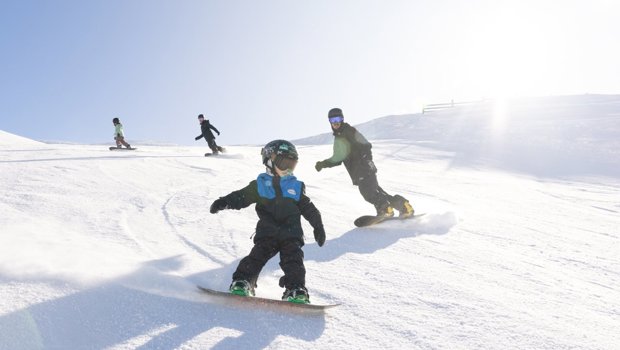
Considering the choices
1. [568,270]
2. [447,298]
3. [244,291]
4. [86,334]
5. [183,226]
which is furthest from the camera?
[183,226]

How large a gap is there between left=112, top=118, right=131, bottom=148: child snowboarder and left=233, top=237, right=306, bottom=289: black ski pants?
14796 mm

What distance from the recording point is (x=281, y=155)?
3.86m

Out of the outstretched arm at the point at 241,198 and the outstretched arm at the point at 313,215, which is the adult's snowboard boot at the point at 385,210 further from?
the outstretched arm at the point at 241,198

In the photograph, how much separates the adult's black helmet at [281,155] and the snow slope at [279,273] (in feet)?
3.35

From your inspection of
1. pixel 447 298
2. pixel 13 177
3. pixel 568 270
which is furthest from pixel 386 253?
pixel 13 177

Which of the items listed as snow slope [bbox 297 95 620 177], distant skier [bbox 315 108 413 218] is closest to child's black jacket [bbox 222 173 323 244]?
distant skier [bbox 315 108 413 218]

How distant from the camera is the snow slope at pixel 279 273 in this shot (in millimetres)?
2824

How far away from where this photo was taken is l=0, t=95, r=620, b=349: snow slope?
2824 mm

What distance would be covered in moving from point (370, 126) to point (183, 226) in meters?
32.5

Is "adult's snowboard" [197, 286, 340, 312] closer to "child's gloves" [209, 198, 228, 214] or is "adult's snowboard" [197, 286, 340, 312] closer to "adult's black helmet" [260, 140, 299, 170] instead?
"child's gloves" [209, 198, 228, 214]

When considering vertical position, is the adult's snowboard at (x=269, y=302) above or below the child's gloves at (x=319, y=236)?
below

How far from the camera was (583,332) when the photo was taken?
10.1ft

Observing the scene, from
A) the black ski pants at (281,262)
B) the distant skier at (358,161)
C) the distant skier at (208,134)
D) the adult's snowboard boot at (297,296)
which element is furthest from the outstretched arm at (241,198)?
the distant skier at (208,134)

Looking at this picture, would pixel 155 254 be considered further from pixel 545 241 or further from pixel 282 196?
pixel 545 241
